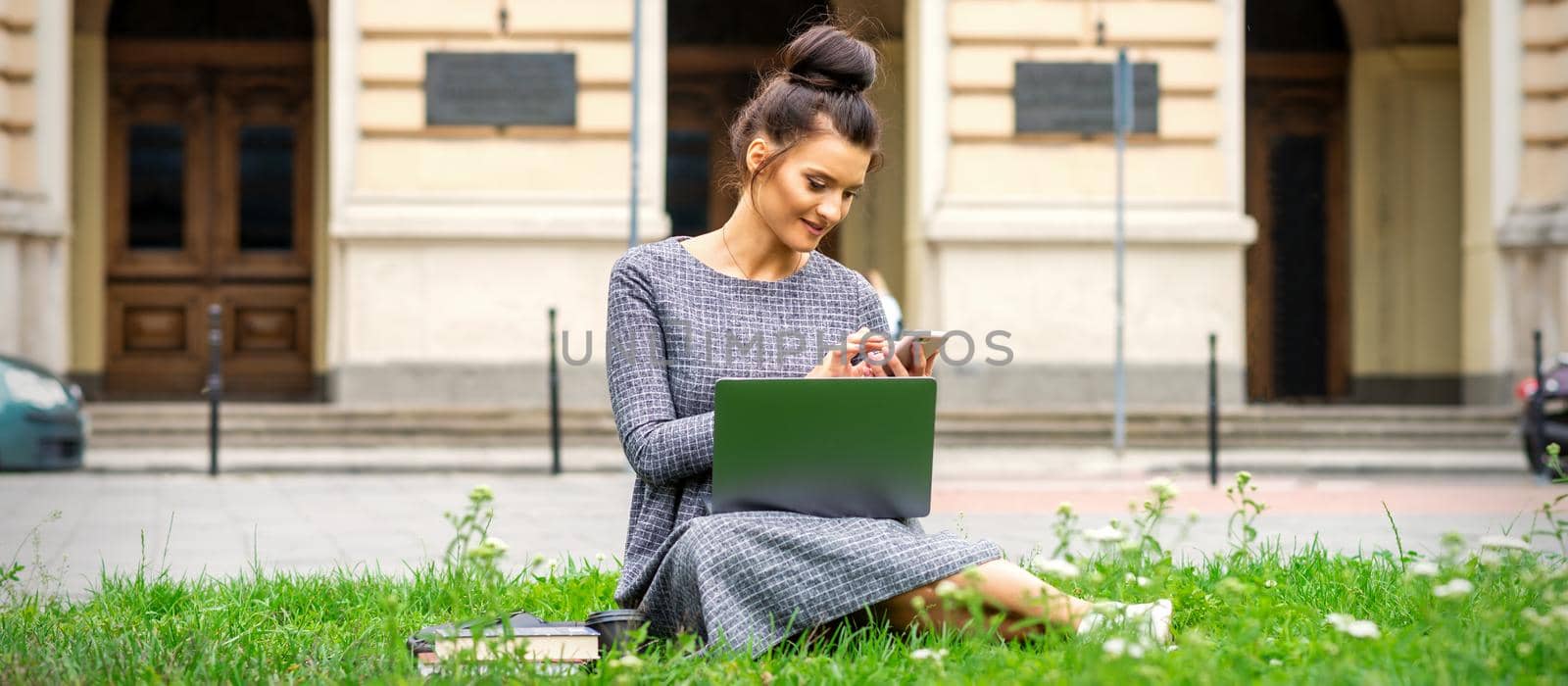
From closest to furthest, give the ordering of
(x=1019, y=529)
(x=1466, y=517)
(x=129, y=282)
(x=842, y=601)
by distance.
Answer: (x=842, y=601), (x=1019, y=529), (x=1466, y=517), (x=129, y=282)

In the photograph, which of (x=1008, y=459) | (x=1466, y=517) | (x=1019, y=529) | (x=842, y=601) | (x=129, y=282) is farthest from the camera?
(x=129, y=282)

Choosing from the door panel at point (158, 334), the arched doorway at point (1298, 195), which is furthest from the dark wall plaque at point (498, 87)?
the arched doorway at point (1298, 195)

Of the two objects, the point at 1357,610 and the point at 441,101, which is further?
the point at 441,101

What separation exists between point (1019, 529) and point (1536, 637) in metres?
5.12

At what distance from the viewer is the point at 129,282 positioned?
1736cm

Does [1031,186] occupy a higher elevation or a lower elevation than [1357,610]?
higher

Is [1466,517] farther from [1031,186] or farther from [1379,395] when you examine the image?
[1379,395]

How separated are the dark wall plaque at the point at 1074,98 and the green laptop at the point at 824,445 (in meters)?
12.0

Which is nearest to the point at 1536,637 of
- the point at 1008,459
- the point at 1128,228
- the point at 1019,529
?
the point at 1019,529

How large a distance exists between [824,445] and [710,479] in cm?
30

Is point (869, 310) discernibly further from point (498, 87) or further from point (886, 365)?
point (498, 87)

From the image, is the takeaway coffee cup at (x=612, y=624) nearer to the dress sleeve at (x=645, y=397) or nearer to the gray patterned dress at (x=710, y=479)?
the gray patterned dress at (x=710, y=479)

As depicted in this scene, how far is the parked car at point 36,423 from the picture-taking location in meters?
11.3

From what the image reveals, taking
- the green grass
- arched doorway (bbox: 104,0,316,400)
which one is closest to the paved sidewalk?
the green grass
